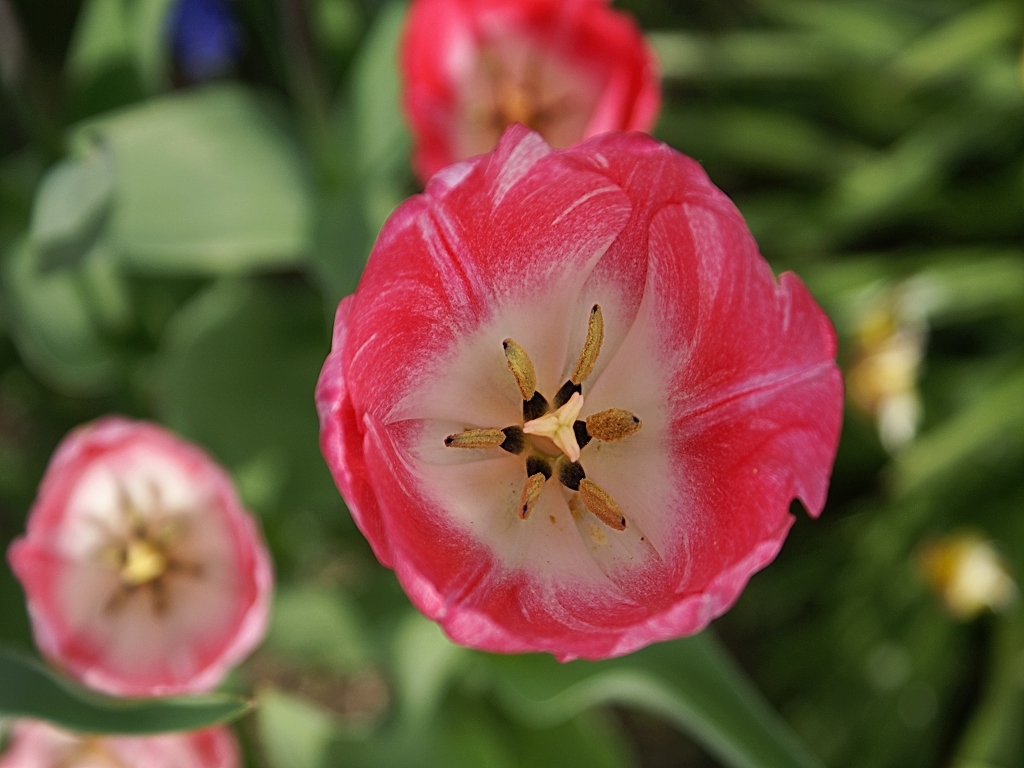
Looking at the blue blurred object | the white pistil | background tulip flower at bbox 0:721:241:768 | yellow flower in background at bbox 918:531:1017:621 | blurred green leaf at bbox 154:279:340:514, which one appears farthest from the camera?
yellow flower in background at bbox 918:531:1017:621

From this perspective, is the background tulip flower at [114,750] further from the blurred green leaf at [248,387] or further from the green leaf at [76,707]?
the blurred green leaf at [248,387]

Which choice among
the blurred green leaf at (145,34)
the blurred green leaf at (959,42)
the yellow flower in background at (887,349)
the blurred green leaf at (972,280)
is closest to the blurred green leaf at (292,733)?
the blurred green leaf at (145,34)

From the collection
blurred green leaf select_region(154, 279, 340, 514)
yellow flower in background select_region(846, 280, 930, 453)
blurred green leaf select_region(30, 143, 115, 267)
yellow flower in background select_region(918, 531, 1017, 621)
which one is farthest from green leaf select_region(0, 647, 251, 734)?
yellow flower in background select_region(918, 531, 1017, 621)

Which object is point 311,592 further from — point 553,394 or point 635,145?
point 635,145

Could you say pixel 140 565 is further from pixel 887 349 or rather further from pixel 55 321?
pixel 887 349

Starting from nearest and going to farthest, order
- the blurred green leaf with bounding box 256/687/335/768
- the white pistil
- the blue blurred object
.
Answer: the white pistil → the blurred green leaf with bounding box 256/687/335/768 → the blue blurred object

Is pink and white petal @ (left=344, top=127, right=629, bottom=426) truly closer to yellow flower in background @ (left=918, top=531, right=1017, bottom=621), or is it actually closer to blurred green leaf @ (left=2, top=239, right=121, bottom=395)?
blurred green leaf @ (left=2, top=239, right=121, bottom=395)

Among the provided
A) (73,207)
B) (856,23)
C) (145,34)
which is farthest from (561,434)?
(856,23)
